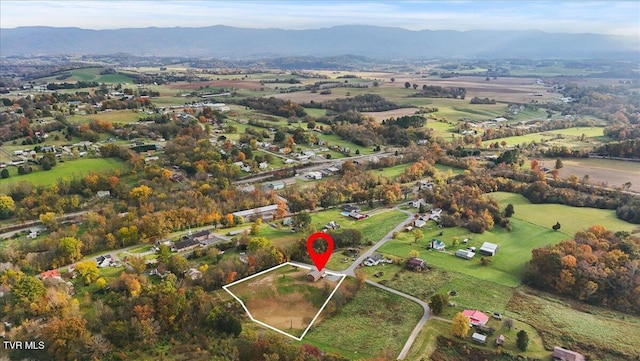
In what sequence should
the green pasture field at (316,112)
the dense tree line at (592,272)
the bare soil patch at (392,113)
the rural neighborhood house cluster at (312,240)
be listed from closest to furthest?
the rural neighborhood house cluster at (312,240)
the dense tree line at (592,272)
the bare soil patch at (392,113)
the green pasture field at (316,112)

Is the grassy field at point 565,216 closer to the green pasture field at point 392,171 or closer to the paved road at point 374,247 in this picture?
the paved road at point 374,247

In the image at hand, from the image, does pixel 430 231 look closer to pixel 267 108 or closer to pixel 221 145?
pixel 221 145

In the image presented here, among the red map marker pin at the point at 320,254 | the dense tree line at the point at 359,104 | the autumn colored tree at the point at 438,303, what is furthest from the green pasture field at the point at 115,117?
the autumn colored tree at the point at 438,303

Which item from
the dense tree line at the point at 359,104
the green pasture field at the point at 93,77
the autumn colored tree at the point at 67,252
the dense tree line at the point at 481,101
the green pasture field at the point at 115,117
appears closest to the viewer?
the autumn colored tree at the point at 67,252

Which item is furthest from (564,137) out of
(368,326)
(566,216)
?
(368,326)

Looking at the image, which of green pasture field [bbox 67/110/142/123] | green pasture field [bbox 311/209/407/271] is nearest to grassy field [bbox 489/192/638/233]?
green pasture field [bbox 311/209/407/271]

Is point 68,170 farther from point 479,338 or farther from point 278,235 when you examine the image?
point 479,338
